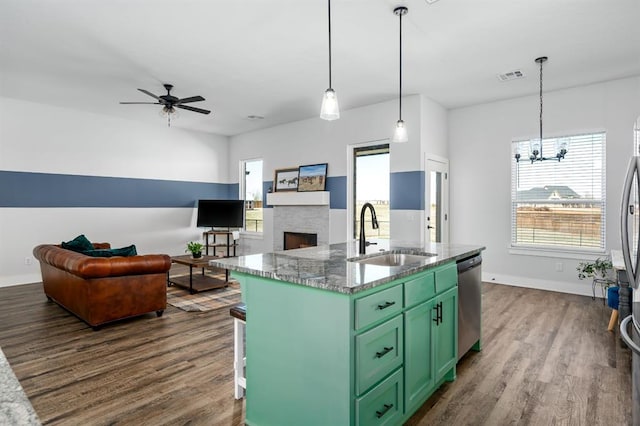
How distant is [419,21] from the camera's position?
131 inches

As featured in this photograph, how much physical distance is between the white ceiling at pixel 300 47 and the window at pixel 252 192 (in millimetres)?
2689

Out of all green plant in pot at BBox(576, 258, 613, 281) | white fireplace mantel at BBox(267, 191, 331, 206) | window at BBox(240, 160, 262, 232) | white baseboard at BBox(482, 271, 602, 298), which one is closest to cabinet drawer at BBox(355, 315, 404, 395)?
green plant in pot at BBox(576, 258, 613, 281)

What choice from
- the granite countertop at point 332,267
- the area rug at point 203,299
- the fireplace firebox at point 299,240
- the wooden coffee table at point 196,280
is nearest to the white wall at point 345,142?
the fireplace firebox at point 299,240

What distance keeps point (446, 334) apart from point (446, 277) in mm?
399

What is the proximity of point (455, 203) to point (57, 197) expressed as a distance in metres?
6.77

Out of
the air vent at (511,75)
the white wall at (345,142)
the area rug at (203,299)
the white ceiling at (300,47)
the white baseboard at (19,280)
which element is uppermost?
the white ceiling at (300,47)

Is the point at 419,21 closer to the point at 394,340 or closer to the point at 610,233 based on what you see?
the point at 394,340

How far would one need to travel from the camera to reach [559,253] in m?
5.23

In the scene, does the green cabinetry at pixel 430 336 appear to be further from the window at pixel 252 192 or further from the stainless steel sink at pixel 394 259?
the window at pixel 252 192

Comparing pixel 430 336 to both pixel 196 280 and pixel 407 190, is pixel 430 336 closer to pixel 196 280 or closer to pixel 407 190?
pixel 407 190

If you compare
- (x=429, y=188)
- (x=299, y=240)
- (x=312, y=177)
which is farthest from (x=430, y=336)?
(x=299, y=240)

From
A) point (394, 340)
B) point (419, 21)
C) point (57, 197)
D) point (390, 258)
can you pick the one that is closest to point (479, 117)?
point (419, 21)

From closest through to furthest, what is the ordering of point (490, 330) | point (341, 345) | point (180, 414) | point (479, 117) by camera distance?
point (341, 345), point (180, 414), point (490, 330), point (479, 117)

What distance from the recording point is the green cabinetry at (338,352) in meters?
A: 1.69
